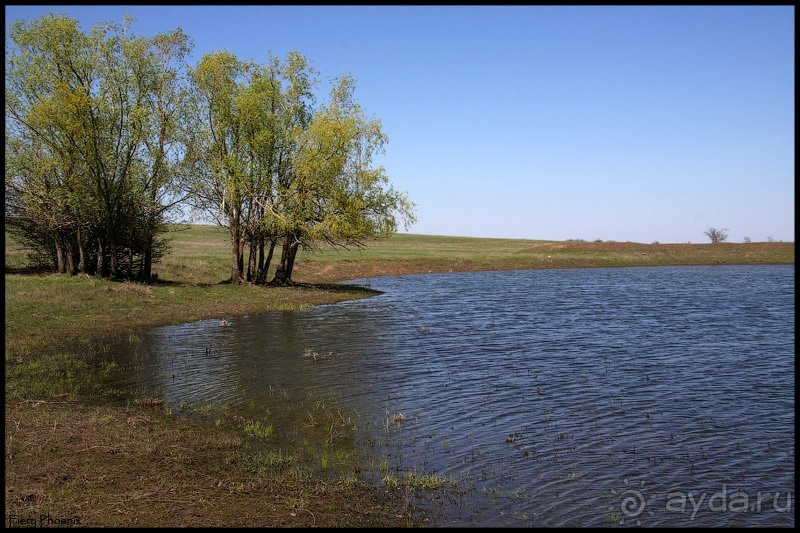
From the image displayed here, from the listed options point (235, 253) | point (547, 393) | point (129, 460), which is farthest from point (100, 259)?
point (547, 393)

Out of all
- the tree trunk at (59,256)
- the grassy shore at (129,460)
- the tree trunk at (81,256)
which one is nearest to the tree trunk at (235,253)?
the tree trunk at (81,256)

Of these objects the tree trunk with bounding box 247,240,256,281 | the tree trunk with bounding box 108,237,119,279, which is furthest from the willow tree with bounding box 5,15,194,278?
the tree trunk with bounding box 247,240,256,281

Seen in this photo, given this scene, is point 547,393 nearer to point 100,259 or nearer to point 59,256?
point 100,259

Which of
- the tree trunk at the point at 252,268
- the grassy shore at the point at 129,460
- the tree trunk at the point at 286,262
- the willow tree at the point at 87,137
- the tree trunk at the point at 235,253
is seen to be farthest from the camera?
the tree trunk at the point at 286,262

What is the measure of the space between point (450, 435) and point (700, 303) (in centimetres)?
3131

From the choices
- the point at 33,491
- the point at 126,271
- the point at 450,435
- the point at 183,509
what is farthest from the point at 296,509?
the point at 126,271

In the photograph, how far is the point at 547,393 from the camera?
658 inches

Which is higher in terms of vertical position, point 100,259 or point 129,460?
point 100,259

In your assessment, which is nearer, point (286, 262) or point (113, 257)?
point (113, 257)

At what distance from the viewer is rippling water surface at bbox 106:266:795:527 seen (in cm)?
1014

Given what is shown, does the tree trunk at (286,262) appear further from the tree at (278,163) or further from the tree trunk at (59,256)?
the tree trunk at (59,256)

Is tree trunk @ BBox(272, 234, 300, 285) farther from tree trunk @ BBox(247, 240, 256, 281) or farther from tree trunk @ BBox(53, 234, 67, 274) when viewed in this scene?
tree trunk @ BBox(53, 234, 67, 274)

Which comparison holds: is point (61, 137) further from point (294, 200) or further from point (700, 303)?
point (700, 303)

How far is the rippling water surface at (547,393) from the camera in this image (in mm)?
10141
